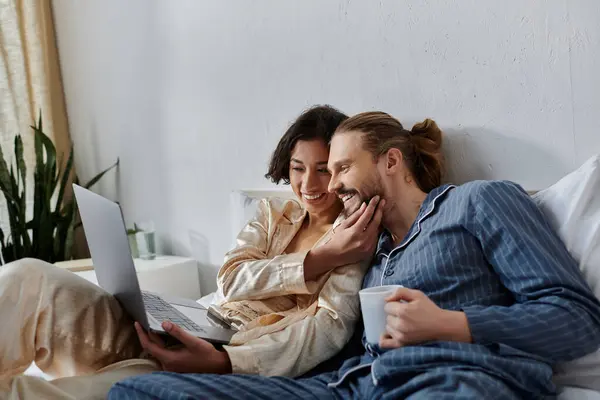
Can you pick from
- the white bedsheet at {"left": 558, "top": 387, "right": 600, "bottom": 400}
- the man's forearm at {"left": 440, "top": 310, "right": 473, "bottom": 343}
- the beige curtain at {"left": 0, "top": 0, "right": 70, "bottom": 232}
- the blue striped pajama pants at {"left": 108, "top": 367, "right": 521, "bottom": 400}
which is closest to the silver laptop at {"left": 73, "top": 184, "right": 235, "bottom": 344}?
the blue striped pajama pants at {"left": 108, "top": 367, "right": 521, "bottom": 400}

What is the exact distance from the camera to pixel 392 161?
5.62ft

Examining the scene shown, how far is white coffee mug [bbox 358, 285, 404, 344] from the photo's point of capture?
132 cm

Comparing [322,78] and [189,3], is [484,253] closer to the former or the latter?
[322,78]

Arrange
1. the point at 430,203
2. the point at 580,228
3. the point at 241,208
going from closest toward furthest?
the point at 580,228
the point at 430,203
the point at 241,208

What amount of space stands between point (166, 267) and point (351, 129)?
4.37 ft

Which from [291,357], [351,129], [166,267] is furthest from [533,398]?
[166,267]

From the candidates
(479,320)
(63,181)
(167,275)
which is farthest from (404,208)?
(63,181)

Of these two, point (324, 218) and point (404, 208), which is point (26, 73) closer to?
point (324, 218)

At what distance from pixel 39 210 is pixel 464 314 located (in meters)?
2.41

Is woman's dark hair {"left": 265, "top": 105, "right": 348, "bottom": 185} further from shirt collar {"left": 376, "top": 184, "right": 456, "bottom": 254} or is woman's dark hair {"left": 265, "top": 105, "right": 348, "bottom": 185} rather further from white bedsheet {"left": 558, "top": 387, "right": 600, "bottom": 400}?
white bedsheet {"left": 558, "top": 387, "right": 600, "bottom": 400}

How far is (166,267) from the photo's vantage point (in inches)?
111

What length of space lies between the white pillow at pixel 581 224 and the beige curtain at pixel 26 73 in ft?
8.55

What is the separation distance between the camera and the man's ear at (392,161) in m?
1.71

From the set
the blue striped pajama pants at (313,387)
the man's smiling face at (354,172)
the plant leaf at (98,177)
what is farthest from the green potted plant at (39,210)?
the blue striped pajama pants at (313,387)
